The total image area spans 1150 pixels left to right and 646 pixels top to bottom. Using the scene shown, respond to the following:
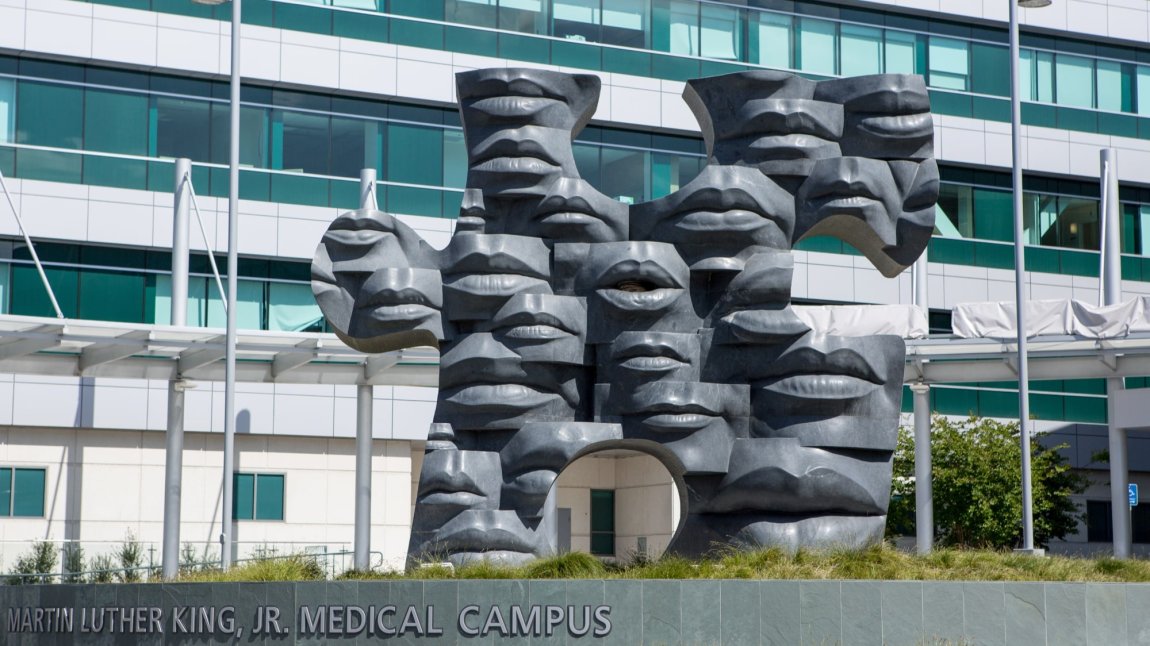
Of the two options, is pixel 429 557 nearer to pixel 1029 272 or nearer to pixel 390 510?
pixel 390 510

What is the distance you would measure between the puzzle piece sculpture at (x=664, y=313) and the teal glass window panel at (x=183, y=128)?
66.1ft

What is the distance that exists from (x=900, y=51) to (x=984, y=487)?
14149mm

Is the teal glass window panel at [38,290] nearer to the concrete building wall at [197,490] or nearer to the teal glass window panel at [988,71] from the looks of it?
the concrete building wall at [197,490]

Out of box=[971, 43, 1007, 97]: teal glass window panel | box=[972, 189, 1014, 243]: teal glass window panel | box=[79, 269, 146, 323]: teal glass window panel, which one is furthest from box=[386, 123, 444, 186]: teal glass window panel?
box=[971, 43, 1007, 97]: teal glass window panel

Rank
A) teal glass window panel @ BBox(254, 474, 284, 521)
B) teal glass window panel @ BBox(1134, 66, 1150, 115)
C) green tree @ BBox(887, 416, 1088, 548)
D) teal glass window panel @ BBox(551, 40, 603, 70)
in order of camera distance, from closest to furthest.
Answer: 1. green tree @ BBox(887, 416, 1088, 548)
2. teal glass window panel @ BBox(254, 474, 284, 521)
3. teal glass window panel @ BBox(551, 40, 603, 70)
4. teal glass window panel @ BBox(1134, 66, 1150, 115)

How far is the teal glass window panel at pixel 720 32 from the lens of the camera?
44.4 m

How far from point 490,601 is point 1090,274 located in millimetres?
35611

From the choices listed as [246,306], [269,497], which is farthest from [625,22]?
[269,497]

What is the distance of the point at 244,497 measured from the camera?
3947 cm

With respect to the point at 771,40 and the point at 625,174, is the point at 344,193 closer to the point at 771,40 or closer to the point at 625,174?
the point at 625,174

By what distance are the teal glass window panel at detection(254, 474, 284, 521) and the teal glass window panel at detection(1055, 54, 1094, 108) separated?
2561 cm

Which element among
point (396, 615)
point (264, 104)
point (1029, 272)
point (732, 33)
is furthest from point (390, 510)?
point (396, 615)

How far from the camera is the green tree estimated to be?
3878cm

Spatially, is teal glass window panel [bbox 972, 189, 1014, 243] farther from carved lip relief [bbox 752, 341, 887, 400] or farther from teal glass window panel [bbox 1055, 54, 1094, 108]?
carved lip relief [bbox 752, 341, 887, 400]
